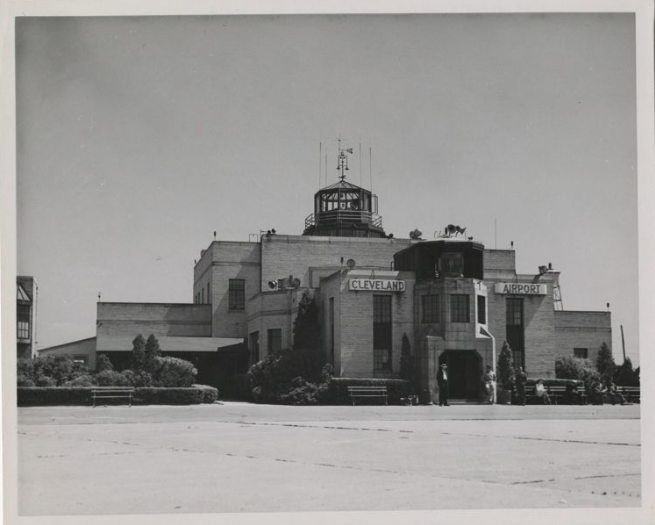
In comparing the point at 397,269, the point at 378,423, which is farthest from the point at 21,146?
the point at 397,269

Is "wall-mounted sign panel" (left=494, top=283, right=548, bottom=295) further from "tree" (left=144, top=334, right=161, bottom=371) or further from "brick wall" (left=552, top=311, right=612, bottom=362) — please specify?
"tree" (left=144, top=334, right=161, bottom=371)

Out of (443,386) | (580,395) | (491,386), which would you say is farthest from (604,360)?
(443,386)

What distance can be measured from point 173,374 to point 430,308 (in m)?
13.5

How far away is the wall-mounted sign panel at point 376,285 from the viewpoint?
4553cm

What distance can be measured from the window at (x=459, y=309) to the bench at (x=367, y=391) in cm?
547

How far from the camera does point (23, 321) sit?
175 ft

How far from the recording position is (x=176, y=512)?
1126 cm

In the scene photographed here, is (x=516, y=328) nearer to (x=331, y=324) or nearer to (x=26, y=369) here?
(x=331, y=324)

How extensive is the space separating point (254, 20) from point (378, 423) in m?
12.8

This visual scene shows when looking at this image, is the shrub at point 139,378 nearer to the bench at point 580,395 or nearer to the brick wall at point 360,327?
the brick wall at point 360,327

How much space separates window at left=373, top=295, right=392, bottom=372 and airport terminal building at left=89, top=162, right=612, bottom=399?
5 cm

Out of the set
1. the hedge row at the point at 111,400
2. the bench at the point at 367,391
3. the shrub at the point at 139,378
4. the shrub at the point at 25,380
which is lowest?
the bench at the point at 367,391

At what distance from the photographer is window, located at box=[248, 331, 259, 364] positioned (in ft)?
179

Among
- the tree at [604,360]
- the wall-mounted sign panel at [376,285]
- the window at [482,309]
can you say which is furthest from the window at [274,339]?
the tree at [604,360]
